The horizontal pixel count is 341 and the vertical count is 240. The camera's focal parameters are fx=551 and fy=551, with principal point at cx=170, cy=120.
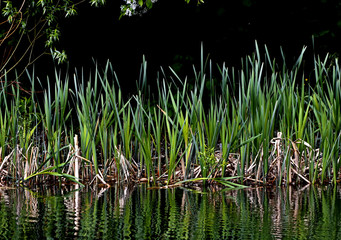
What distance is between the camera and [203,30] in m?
7.27

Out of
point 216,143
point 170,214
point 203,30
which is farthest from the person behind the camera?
point 203,30

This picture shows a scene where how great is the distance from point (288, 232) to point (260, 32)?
16.3 ft

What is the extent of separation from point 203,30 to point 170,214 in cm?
452

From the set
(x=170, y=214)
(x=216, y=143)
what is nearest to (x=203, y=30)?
(x=216, y=143)

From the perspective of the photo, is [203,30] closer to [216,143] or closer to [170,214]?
[216,143]

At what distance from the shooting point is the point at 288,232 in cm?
262

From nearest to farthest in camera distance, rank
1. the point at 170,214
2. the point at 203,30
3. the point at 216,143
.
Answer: the point at 170,214 < the point at 216,143 < the point at 203,30

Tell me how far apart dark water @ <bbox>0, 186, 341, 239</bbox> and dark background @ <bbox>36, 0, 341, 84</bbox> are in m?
3.44

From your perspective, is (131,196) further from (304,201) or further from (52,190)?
(304,201)

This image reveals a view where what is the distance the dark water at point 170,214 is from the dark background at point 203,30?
344 centimetres

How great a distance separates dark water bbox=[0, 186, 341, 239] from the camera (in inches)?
102

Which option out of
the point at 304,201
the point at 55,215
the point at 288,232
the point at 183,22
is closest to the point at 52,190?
the point at 55,215

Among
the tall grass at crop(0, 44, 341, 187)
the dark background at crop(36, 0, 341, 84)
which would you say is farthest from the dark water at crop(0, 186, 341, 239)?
the dark background at crop(36, 0, 341, 84)

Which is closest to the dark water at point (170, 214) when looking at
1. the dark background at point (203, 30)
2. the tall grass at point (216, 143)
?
the tall grass at point (216, 143)
